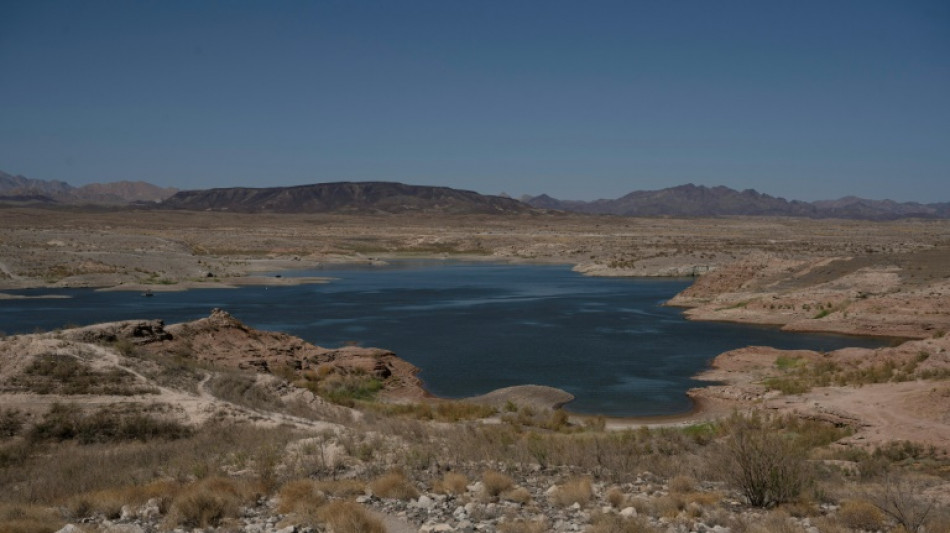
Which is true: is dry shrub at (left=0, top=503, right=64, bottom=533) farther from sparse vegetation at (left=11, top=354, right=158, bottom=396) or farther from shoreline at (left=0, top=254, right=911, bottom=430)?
shoreline at (left=0, top=254, right=911, bottom=430)

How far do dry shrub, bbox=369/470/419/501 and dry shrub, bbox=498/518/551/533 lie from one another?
2.00 metres

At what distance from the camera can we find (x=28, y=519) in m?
9.10

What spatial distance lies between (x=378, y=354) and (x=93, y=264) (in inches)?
2179

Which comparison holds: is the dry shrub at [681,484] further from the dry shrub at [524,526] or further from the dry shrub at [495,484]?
the dry shrub at [524,526]

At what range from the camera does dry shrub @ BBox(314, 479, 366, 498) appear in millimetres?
10992

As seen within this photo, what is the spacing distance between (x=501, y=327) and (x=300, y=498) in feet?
109

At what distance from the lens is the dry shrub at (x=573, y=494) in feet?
35.1

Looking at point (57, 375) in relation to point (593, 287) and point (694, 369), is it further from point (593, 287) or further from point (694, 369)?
point (593, 287)

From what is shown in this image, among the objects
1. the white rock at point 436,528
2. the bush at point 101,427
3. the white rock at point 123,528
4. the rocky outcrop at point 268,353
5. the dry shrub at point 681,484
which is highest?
the white rock at point 123,528

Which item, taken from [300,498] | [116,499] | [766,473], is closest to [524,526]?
[300,498]

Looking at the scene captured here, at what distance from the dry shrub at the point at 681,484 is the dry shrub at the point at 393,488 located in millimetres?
3947

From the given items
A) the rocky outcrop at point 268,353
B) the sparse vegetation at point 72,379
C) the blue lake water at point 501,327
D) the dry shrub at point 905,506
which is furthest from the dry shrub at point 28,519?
the blue lake water at point 501,327

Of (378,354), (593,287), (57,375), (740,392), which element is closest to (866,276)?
(593,287)

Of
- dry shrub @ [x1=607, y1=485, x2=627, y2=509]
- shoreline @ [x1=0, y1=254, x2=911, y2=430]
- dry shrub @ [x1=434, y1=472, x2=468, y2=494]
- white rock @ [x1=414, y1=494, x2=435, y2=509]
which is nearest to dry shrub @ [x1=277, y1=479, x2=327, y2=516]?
white rock @ [x1=414, y1=494, x2=435, y2=509]
